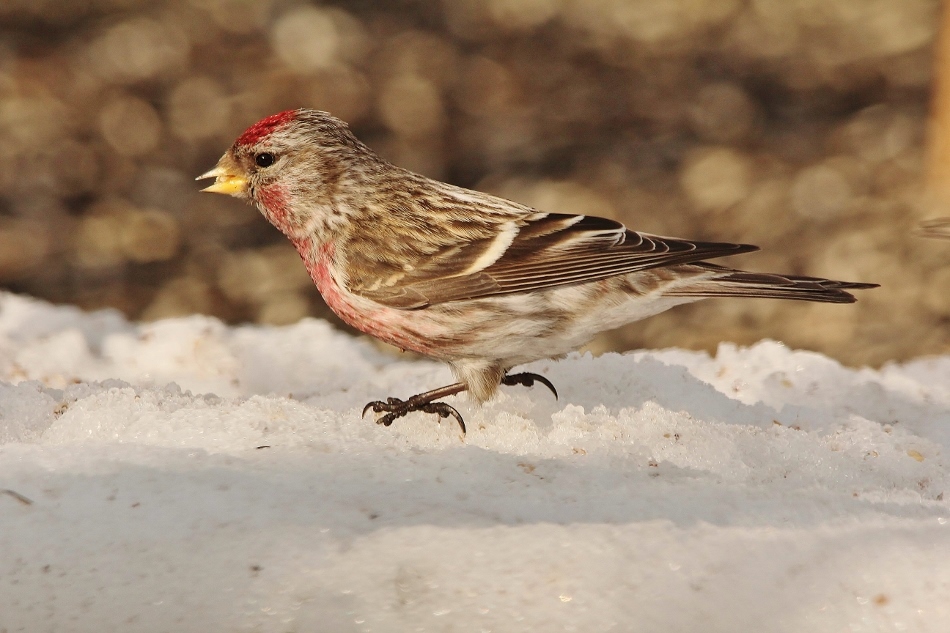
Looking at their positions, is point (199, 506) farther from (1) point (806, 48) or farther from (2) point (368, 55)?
(1) point (806, 48)

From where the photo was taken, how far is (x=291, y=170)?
3.74 meters

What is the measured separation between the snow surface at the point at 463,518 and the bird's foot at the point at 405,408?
0.05 m

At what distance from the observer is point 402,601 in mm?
2023

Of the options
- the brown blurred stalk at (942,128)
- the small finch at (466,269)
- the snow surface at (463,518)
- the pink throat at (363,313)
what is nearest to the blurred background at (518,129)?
the brown blurred stalk at (942,128)

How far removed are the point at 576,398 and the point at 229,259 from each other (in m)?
4.65

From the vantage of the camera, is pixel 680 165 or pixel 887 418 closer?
pixel 887 418

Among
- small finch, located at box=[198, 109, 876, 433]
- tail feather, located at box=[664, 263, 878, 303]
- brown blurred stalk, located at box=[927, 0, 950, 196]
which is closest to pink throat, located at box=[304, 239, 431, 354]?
small finch, located at box=[198, 109, 876, 433]

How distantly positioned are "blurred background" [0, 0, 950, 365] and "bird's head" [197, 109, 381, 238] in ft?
11.8

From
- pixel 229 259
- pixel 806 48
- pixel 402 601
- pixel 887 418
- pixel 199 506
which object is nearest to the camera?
pixel 402 601

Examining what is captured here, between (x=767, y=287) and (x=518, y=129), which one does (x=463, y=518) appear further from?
(x=518, y=129)

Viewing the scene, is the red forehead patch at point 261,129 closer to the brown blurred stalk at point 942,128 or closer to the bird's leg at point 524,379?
the bird's leg at point 524,379

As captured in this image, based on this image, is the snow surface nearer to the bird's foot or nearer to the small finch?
the bird's foot

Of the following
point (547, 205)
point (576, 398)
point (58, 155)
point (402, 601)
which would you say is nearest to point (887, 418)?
point (576, 398)

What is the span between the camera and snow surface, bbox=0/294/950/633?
203cm
